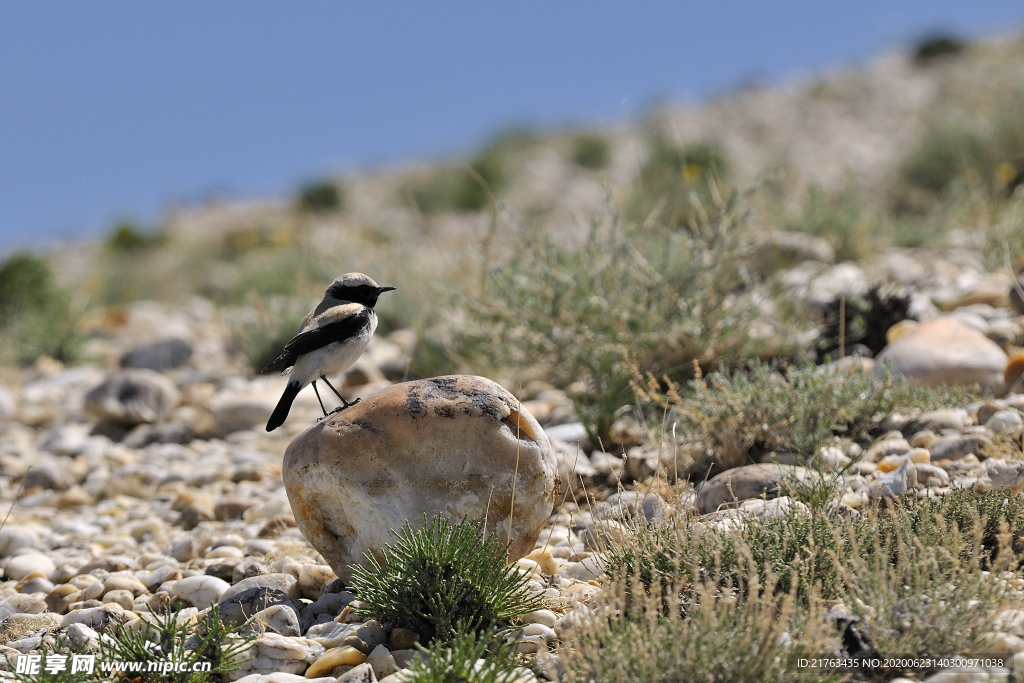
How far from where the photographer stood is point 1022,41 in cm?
2469

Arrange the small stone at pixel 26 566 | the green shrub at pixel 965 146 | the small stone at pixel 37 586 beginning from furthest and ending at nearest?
the green shrub at pixel 965 146 → the small stone at pixel 26 566 → the small stone at pixel 37 586

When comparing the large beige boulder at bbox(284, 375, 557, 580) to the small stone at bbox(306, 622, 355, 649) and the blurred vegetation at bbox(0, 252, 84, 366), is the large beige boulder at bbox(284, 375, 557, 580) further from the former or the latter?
the blurred vegetation at bbox(0, 252, 84, 366)

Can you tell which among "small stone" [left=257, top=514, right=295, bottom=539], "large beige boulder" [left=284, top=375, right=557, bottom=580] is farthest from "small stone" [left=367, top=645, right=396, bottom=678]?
"small stone" [left=257, top=514, right=295, bottom=539]

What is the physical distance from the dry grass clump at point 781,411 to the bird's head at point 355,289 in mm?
1383

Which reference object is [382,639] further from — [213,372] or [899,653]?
[213,372]

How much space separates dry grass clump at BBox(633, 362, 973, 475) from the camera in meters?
4.40

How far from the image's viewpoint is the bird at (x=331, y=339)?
4.05 metres

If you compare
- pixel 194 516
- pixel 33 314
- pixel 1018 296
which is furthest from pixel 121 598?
pixel 33 314

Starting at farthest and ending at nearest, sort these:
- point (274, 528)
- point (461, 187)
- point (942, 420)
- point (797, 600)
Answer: point (461, 187), point (274, 528), point (942, 420), point (797, 600)

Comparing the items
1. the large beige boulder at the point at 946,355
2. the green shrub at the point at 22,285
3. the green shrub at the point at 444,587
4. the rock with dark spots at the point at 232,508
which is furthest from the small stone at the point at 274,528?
the green shrub at the point at 22,285

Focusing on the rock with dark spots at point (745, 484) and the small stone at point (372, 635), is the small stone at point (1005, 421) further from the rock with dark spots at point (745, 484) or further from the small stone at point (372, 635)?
the small stone at point (372, 635)

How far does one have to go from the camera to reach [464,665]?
2676 millimetres

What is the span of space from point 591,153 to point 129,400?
1520 centimetres

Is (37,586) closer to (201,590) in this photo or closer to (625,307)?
(201,590)
